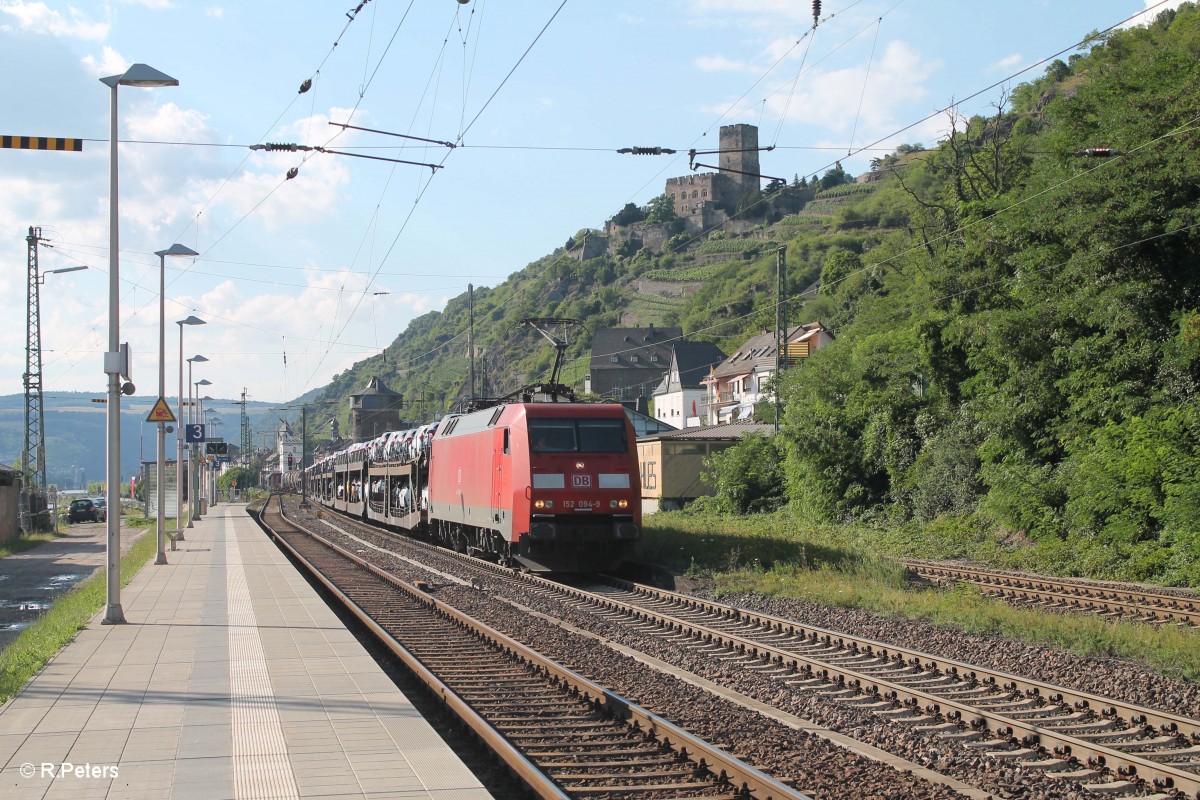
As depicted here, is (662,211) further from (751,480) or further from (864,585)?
(864,585)

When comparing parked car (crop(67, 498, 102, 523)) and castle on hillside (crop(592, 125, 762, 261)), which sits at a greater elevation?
castle on hillside (crop(592, 125, 762, 261))

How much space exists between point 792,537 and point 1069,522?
7052 millimetres

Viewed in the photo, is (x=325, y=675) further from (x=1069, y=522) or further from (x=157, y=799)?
(x=1069, y=522)

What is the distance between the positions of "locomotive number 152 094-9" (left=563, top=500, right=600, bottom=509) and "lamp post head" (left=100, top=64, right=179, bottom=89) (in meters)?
9.74

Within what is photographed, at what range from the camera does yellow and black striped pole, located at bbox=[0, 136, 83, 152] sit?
12.2 metres

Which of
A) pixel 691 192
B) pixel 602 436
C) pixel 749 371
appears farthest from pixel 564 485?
pixel 691 192

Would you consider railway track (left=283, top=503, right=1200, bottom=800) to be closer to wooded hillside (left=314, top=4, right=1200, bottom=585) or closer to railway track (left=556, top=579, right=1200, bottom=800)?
railway track (left=556, top=579, right=1200, bottom=800)

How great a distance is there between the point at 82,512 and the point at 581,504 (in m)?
43.0

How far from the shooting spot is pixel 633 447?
20.6m

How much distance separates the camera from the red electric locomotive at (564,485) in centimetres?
1961

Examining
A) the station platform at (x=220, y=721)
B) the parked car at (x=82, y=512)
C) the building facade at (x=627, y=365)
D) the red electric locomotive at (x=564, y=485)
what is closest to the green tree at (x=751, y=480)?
the red electric locomotive at (x=564, y=485)

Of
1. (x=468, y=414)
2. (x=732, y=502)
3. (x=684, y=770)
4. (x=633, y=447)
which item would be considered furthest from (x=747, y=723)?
(x=732, y=502)

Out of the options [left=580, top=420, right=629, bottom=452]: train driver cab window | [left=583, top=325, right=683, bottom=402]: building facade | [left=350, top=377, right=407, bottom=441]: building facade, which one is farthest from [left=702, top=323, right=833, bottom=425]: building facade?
[left=580, top=420, right=629, bottom=452]: train driver cab window

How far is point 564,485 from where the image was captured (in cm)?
1969
